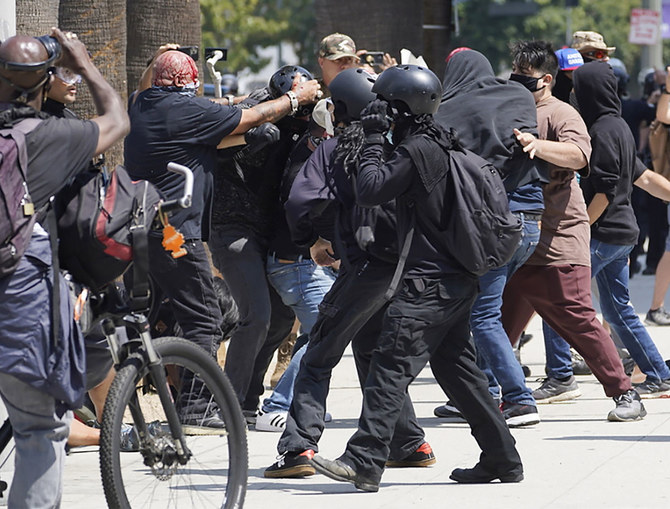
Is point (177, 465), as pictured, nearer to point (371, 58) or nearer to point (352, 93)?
point (352, 93)

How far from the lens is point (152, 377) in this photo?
4.45 m

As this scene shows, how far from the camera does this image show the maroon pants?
22.7 feet

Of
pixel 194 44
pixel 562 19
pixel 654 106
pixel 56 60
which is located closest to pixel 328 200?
pixel 56 60

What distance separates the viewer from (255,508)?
17.5ft

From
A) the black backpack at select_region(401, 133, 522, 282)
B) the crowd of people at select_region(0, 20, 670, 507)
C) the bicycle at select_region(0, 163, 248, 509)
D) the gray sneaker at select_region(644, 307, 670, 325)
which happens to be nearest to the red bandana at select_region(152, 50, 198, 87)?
the crowd of people at select_region(0, 20, 670, 507)

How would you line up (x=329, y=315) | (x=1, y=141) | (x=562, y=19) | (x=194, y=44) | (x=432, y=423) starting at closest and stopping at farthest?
(x=1, y=141)
(x=329, y=315)
(x=432, y=423)
(x=194, y=44)
(x=562, y=19)

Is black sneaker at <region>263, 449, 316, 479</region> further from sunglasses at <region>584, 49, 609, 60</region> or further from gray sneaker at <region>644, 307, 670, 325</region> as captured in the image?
gray sneaker at <region>644, 307, 670, 325</region>

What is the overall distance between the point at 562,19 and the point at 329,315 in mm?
51239

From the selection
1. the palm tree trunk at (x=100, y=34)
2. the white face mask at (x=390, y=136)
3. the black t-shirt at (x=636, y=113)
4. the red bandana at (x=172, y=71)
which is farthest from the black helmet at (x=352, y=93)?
the black t-shirt at (x=636, y=113)

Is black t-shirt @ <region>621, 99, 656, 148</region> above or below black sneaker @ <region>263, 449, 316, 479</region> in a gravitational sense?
below

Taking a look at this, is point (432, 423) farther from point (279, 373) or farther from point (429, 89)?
point (429, 89)

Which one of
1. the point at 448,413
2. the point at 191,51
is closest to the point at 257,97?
the point at 191,51

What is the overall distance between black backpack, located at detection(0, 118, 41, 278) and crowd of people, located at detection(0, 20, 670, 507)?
6 cm

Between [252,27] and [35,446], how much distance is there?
36.4 meters
